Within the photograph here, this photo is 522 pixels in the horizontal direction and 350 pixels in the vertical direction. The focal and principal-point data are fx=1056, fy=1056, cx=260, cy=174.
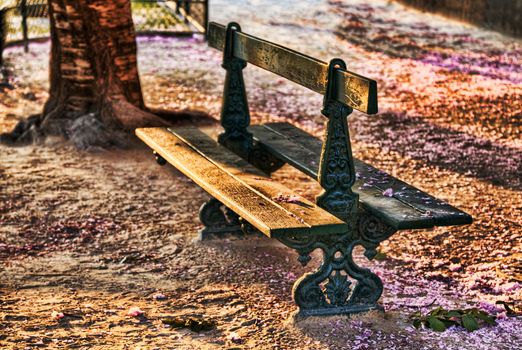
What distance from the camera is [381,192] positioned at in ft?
19.3

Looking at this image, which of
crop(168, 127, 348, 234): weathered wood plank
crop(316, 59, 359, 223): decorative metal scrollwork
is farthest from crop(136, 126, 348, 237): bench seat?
crop(316, 59, 359, 223): decorative metal scrollwork

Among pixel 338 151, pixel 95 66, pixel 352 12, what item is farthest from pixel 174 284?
pixel 352 12

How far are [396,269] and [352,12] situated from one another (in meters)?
13.1

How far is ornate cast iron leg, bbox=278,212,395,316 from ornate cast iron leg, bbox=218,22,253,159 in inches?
66.3

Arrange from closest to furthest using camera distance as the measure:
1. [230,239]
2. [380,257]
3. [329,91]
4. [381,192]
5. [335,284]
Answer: [329,91], [335,284], [381,192], [380,257], [230,239]

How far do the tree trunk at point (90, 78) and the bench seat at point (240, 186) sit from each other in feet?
7.41

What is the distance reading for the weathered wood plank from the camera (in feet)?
17.6

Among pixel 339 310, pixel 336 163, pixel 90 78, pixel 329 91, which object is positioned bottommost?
pixel 339 310

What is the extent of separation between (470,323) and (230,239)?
2.04 metres

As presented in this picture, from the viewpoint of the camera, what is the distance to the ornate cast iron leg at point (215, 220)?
705 centimetres

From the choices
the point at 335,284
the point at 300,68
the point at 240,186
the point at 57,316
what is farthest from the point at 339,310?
the point at 57,316

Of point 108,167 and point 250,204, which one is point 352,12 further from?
point 250,204

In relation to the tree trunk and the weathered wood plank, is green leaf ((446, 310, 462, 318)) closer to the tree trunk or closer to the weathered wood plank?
the weathered wood plank

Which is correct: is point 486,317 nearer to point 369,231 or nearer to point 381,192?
point 369,231
